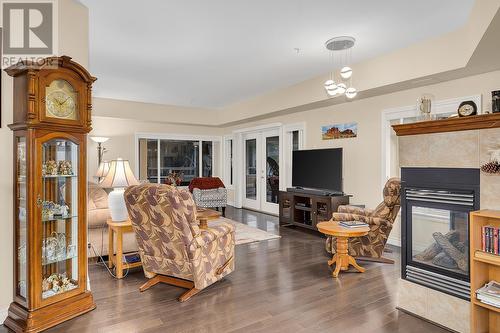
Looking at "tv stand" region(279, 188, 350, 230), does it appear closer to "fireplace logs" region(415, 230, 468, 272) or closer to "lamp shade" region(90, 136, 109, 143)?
"fireplace logs" region(415, 230, 468, 272)

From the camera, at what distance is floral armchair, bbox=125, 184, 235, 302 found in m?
2.81

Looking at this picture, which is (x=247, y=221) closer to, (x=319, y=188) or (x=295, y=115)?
(x=319, y=188)

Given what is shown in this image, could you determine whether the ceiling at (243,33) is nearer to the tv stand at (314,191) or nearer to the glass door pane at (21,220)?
the glass door pane at (21,220)

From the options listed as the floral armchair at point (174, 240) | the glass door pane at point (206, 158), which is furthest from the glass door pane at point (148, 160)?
Result: the floral armchair at point (174, 240)

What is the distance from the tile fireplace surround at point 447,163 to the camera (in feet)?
7.22

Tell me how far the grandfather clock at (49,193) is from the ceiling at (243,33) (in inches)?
42.0

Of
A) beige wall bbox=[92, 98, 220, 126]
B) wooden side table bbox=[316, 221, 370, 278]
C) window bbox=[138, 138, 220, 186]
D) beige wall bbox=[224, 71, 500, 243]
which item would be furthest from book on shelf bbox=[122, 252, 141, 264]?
beige wall bbox=[92, 98, 220, 126]

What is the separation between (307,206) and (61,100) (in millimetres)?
4374

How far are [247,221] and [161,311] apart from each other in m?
4.21

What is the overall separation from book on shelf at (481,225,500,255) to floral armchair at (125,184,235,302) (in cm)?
223

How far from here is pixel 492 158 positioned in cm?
212

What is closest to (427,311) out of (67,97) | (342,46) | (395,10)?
(395,10)

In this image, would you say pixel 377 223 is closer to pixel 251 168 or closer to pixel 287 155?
pixel 287 155

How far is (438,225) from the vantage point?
2.55 meters
